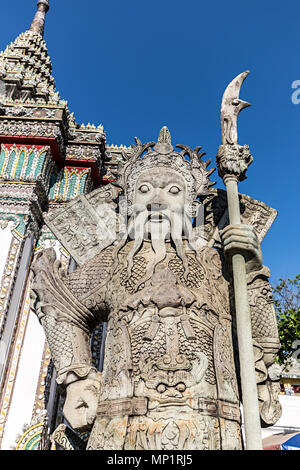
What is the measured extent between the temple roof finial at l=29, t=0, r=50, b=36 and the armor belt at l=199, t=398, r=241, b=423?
623 inches

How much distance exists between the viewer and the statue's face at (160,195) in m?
4.19

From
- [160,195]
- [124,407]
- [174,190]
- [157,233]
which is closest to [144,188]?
[160,195]

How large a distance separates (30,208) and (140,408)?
622 cm

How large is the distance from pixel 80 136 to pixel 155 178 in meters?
6.58

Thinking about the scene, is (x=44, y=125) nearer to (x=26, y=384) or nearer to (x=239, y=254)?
(x=26, y=384)

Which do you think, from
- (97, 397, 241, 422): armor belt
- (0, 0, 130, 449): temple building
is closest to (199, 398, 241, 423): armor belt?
(97, 397, 241, 422): armor belt

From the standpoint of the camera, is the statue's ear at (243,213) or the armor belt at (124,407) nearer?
the armor belt at (124,407)

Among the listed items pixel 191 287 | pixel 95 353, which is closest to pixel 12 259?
pixel 95 353

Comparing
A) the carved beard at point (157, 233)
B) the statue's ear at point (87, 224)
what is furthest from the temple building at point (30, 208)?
the carved beard at point (157, 233)

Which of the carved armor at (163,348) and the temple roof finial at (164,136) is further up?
the temple roof finial at (164,136)

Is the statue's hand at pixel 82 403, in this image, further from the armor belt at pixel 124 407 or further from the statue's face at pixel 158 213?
the statue's face at pixel 158 213

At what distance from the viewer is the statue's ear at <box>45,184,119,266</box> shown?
15.2 ft

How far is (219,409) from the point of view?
128 inches
